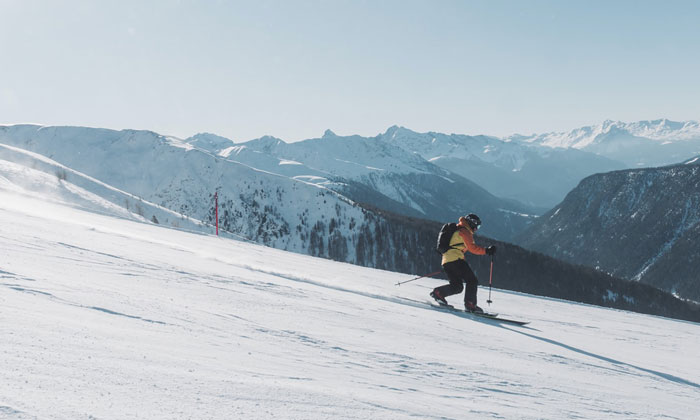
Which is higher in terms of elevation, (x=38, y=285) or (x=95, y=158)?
(x=95, y=158)

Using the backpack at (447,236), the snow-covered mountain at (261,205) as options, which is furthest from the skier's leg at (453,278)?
the snow-covered mountain at (261,205)

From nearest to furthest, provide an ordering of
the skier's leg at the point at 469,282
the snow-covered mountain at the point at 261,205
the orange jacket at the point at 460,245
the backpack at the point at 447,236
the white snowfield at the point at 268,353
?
the white snowfield at the point at 268,353, the skier's leg at the point at 469,282, the orange jacket at the point at 460,245, the backpack at the point at 447,236, the snow-covered mountain at the point at 261,205

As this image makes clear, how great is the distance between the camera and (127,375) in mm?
3385

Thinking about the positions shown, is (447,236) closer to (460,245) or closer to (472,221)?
(460,245)

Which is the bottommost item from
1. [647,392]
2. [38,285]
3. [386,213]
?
[647,392]

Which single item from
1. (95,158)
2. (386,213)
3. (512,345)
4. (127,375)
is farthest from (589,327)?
(95,158)

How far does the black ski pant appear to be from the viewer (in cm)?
1034

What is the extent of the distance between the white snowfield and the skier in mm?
594

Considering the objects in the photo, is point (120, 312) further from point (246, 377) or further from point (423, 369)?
point (423, 369)

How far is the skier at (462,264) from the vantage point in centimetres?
1037

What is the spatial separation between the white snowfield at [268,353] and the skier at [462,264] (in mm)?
594

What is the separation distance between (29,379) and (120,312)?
7.64 feet

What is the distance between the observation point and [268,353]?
4.75 metres

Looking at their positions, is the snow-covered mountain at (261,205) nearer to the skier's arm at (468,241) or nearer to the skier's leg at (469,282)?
the skier's arm at (468,241)
